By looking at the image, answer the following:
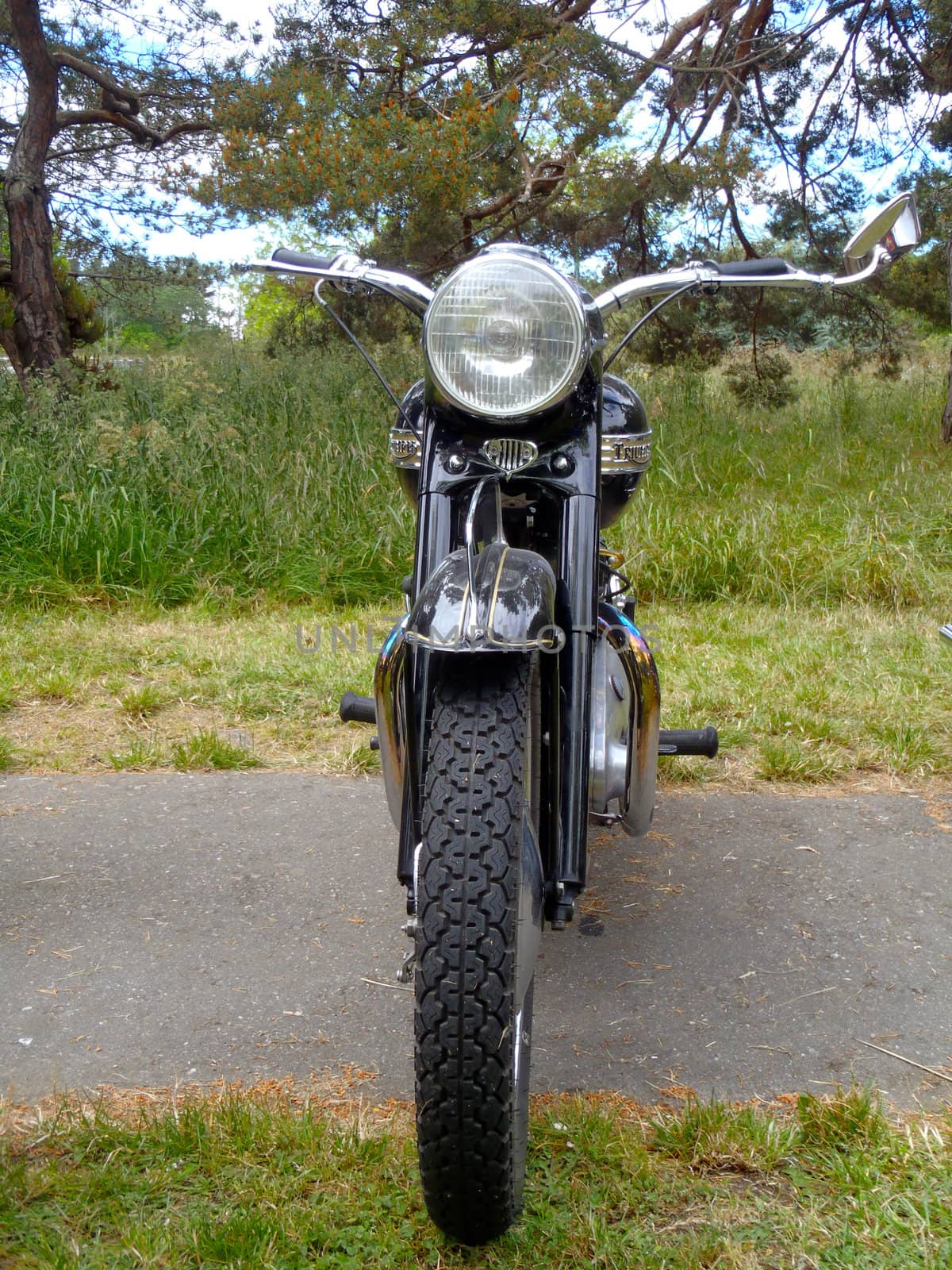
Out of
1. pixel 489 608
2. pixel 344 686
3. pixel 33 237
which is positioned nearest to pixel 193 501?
pixel 344 686

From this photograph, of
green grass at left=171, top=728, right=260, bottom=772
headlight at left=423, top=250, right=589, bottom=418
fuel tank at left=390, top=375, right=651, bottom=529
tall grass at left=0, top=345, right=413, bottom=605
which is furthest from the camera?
tall grass at left=0, top=345, right=413, bottom=605

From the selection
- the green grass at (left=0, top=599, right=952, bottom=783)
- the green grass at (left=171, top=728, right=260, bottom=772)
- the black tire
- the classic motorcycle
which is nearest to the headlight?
the classic motorcycle

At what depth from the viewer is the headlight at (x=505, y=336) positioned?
167 centimetres

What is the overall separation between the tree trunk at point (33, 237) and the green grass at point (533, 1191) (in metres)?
7.24

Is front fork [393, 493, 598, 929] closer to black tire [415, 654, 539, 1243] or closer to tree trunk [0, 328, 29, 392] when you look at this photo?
black tire [415, 654, 539, 1243]

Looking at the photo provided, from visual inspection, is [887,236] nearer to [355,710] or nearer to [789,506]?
[355,710]

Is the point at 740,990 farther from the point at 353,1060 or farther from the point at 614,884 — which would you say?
the point at 353,1060

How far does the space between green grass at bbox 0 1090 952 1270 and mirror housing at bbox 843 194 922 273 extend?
150cm

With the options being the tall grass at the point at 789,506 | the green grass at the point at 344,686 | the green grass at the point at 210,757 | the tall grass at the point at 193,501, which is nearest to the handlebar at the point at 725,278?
the green grass at the point at 344,686

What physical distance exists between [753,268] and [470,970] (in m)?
1.45

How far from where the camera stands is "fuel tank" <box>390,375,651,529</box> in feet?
7.73

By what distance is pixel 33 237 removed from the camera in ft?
26.9

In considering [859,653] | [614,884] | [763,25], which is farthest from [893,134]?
[614,884]

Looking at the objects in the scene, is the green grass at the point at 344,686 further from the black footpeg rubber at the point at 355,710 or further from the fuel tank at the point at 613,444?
the fuel tank at the point at 613,444
